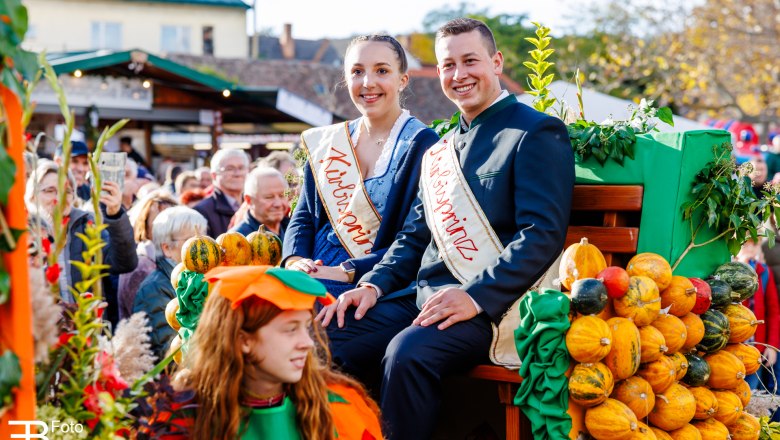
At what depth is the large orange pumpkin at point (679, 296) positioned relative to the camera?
3.93 metres

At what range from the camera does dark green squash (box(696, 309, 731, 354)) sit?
4.12 metres

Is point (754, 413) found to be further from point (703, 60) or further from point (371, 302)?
point (703, 60)

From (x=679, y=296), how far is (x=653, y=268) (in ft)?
0.59

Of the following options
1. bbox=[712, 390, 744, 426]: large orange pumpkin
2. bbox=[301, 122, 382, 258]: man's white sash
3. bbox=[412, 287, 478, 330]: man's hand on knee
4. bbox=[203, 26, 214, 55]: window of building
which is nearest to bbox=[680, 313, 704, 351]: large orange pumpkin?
bbox=[712, 390, 744, 426]: large orange pumpkin

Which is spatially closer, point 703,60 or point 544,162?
point 544,162

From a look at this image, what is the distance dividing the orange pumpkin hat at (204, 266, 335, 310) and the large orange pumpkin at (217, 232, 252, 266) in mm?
1205

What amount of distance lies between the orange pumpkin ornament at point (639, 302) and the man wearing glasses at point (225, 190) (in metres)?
4.33

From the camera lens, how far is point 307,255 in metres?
4.67

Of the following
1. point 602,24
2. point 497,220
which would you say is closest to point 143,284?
point 497,220

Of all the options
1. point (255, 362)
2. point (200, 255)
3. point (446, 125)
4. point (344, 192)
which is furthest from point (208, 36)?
point (255, 362)

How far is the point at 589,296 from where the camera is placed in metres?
3.59

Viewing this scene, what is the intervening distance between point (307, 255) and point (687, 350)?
1754mm

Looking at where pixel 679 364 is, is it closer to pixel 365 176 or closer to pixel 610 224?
pixel 610 224

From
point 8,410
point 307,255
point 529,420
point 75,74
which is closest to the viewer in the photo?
point 8,410
